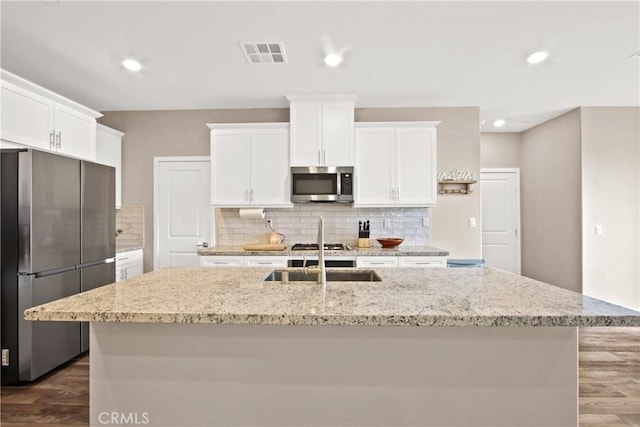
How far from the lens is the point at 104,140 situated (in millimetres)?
4152

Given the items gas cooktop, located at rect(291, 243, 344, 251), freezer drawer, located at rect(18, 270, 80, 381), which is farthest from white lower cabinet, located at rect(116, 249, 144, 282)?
gas cooktop, located at rect(291, 243, 344, 251)

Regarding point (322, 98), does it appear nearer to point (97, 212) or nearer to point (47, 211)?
point (97, 212)

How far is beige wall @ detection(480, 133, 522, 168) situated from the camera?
5.80 m

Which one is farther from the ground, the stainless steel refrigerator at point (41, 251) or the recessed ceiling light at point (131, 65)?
the recessed ceiling light at point (131, 65)

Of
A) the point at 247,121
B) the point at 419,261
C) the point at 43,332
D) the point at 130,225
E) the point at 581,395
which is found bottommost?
the point at 581,395

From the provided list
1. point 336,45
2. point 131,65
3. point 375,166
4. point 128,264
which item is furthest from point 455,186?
point 128,264

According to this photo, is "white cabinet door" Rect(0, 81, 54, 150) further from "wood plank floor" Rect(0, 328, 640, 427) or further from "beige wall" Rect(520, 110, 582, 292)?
"beige wall" Rect(520, 110, 582, 292)

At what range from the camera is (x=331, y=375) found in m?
1.43

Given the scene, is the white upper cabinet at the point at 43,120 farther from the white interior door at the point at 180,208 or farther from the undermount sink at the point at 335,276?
the undermount sink at the point at 335,276

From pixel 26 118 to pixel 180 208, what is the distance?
6.03 ft

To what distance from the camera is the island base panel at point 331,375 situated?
54.7 inches

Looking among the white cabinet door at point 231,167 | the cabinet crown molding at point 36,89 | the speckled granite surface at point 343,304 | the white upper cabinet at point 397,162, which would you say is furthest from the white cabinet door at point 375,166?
the cabinet crown molding at point 36,89

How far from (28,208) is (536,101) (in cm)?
520

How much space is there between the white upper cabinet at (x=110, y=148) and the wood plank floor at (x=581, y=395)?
2.20m
